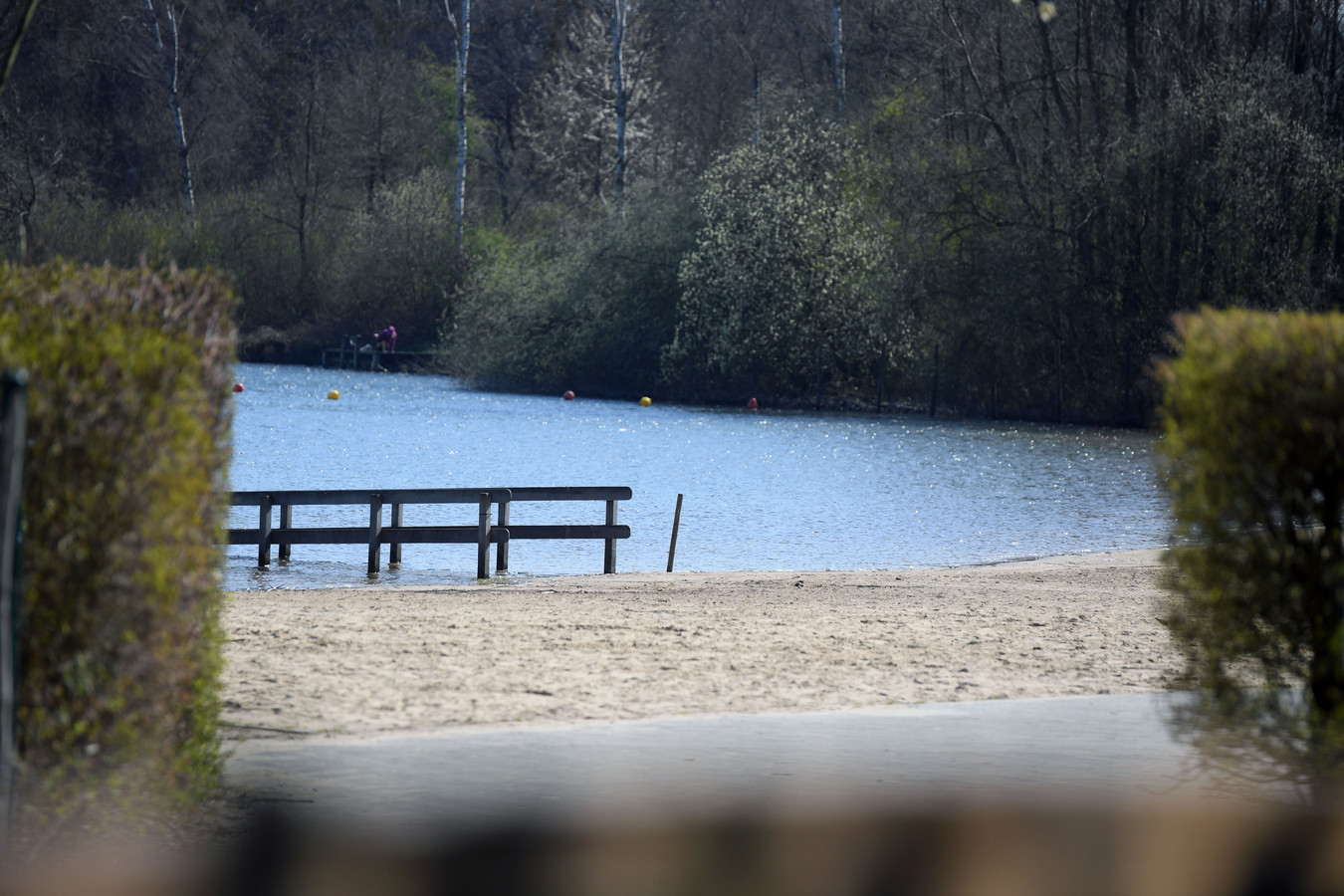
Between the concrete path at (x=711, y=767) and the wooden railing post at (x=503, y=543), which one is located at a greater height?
the concrete path at (x=711, y=767)

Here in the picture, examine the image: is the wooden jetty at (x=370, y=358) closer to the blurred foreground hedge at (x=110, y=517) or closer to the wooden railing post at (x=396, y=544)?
the wooden railing post at (x=396, y=544)

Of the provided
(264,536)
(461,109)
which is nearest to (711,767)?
(264,536)

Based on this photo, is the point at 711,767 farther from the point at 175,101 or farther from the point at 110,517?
the point at 175,101

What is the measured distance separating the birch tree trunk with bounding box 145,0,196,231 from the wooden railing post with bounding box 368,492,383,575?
45105mm

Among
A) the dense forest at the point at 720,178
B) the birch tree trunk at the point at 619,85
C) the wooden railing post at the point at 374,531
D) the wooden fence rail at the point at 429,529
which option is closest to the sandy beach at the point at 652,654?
the wooden fence rail at the point at 429,529

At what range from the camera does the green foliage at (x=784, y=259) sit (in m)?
52.9

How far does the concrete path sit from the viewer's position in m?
6.45

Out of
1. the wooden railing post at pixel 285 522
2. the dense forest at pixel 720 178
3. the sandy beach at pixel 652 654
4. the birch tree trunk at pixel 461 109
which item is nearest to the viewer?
the sandy beach at pixel 652 654

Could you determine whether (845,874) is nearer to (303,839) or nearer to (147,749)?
(303,839)

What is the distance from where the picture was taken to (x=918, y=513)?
2903 centimetres

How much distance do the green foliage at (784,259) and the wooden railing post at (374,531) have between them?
1303 inches

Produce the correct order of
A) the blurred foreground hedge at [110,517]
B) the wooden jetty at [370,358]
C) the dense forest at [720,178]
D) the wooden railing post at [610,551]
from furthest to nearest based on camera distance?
the wooden jetty at [370,358]
the dense forest at [720,178]
the wooden railing post at [610,551]
the blurred foreground hedge at [110,517]

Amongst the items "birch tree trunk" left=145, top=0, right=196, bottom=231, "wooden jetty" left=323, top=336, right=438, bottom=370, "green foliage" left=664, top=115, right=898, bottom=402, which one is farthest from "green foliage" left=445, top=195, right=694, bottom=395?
"birch tree trunk" left=145, top=0, right=196, bottom=231

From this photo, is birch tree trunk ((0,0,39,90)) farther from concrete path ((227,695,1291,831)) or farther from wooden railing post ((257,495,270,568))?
wooden railing post ((257,495,270,568))
